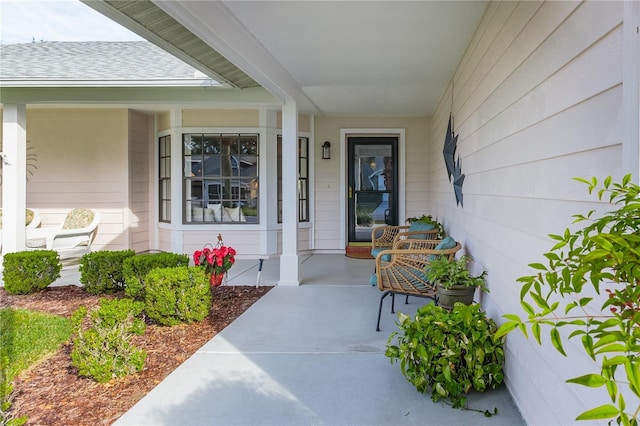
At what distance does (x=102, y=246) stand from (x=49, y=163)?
1.77m

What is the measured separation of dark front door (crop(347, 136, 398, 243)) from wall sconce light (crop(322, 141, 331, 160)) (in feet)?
1.33

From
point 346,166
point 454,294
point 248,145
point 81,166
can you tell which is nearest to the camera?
point 454,294

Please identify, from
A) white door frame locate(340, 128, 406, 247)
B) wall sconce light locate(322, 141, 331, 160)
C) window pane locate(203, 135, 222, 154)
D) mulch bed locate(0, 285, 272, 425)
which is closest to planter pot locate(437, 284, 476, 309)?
mulch bed locate(0, 285, 272, 425)

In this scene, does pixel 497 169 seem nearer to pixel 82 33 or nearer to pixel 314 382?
pixel 314 382

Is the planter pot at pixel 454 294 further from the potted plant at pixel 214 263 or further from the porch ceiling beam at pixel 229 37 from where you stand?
the porch ceiling beam at pixel 229 37

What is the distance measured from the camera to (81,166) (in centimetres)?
745

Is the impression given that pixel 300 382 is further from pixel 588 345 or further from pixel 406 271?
pixel 588 345

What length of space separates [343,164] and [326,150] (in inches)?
15.9

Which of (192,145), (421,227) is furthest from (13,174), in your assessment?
(421,227)

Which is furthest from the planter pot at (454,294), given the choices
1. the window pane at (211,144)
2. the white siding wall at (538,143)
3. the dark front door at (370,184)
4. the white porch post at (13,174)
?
the white porch post at (13,174)

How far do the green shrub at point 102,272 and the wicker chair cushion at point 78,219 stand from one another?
99.2 inches

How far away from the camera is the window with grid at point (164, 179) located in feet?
25.2

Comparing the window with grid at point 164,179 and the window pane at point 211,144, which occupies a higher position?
the window pane at point 211,144

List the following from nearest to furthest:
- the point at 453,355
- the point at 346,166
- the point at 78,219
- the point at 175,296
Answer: the point at 453,355, the point at 175,296, the point at 78,219, the point at 346,166
